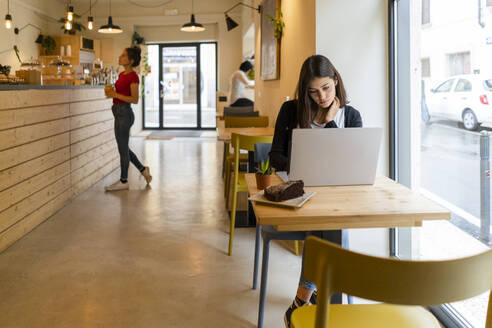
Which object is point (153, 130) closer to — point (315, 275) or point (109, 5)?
point (109, 5)

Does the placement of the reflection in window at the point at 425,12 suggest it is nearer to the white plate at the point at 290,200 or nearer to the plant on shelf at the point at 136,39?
the white plate at the point at 290,200

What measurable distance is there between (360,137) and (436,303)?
0.91m

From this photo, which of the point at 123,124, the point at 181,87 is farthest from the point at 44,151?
the point at 181,87

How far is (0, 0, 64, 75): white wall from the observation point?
9.06 meters

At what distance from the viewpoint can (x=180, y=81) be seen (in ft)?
43.3

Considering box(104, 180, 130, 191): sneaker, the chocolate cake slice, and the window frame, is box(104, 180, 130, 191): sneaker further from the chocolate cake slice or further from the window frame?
the chocolate cake slice

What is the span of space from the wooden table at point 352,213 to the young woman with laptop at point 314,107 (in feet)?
1.93

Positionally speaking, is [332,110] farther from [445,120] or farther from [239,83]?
[239,83]

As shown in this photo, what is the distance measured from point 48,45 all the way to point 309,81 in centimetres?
963

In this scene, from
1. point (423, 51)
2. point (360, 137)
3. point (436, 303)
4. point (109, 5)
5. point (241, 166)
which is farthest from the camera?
point (109, 5)

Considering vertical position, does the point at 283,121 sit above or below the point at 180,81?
below

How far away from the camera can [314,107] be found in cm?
249

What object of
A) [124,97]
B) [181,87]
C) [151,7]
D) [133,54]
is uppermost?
[151,7]

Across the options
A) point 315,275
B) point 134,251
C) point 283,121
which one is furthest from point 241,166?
point 315,275
